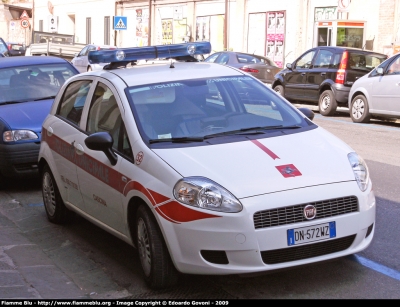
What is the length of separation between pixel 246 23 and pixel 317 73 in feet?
63.7

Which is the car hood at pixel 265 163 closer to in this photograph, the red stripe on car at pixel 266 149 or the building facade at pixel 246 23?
the red stripe on car at pixel 266 149

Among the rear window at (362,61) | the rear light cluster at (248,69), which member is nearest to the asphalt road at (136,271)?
the rear window at (362,61)

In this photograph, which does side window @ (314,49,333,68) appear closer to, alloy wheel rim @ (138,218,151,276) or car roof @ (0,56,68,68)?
car roof @ (0,56,68,68)

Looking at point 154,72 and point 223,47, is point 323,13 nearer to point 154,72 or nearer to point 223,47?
point 223,47

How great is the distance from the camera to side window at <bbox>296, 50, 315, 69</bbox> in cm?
1955

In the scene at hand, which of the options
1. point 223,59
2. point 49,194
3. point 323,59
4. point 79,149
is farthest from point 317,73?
point 79,149

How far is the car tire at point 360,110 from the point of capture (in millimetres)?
16375

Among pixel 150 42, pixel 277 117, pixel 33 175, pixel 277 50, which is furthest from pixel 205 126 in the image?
pixel 150 42

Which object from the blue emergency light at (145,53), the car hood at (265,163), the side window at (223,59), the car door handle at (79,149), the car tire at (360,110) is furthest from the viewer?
the side window at (223,59)

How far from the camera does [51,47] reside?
1496 inches

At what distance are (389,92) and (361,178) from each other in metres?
10.7

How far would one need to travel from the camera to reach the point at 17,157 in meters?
9.05

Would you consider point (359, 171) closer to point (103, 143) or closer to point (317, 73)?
point (103, 143)

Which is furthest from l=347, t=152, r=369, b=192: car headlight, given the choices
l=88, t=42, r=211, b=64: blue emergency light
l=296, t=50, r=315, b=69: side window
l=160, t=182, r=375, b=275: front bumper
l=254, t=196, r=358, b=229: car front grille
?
l=296, t=50, r=315, b=69: side window
